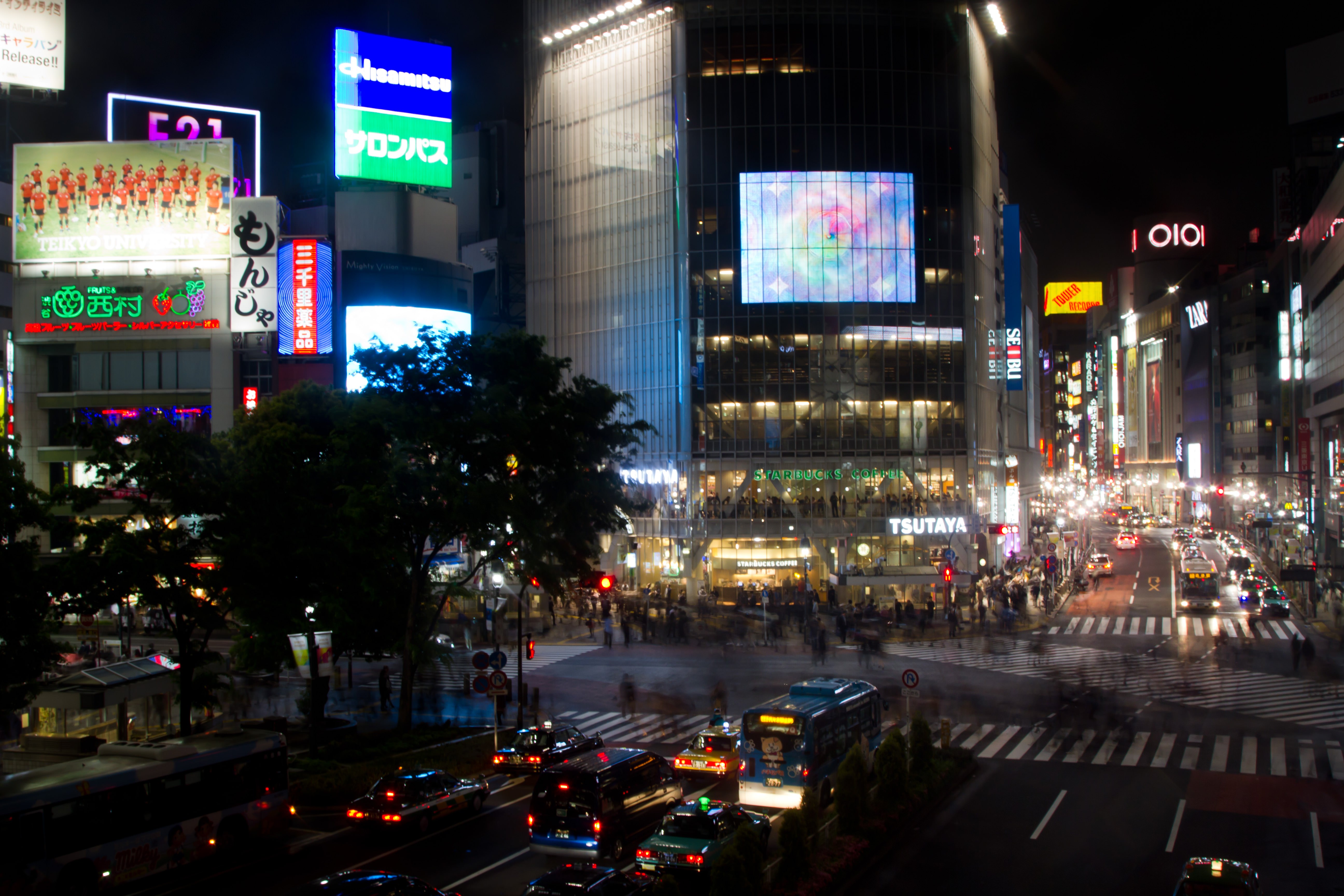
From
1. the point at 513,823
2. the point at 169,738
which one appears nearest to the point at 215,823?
the point at 513,823

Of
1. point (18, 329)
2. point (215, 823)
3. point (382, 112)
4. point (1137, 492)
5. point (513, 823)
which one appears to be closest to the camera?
point (215, 823)

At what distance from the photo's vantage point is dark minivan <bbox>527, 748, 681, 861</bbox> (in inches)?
692

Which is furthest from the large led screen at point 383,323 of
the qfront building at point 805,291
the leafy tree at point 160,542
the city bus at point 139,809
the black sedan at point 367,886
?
the black sedan at point 367,886

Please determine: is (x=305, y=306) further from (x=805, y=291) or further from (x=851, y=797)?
(x=851, y=797)

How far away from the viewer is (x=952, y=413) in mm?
64438

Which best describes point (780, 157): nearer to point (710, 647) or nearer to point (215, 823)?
point (710, 647)

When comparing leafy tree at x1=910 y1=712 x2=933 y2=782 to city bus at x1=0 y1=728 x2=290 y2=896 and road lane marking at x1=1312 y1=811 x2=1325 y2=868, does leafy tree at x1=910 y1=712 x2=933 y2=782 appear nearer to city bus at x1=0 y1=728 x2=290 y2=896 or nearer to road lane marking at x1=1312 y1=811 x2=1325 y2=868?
road lane marking at x1=1312 y1=811 x2=1325 y2=868

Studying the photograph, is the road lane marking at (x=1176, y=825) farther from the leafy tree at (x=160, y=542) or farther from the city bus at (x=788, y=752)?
the leafy tree at (x=160, y=542)

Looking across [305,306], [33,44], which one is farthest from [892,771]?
[33,44]

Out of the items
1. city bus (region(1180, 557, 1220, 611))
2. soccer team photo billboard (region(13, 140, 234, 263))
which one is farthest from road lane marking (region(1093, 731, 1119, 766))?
soccer team photo billboard (region(13, 140, 234, 263))

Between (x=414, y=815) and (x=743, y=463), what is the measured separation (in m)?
45.8

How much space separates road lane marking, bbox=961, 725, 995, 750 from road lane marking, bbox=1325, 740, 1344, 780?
778 centimetres

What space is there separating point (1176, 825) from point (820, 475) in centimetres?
4400

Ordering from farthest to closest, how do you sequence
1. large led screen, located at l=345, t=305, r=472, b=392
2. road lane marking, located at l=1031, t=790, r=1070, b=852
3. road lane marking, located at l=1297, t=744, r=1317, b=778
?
large led screen, located at l=345, t=305, r=472, b=392
road lane marking, located at l=1297, t=744, r=1317, b=778
road lane marking, located at l=1031, t=790, r=1070, b=852
